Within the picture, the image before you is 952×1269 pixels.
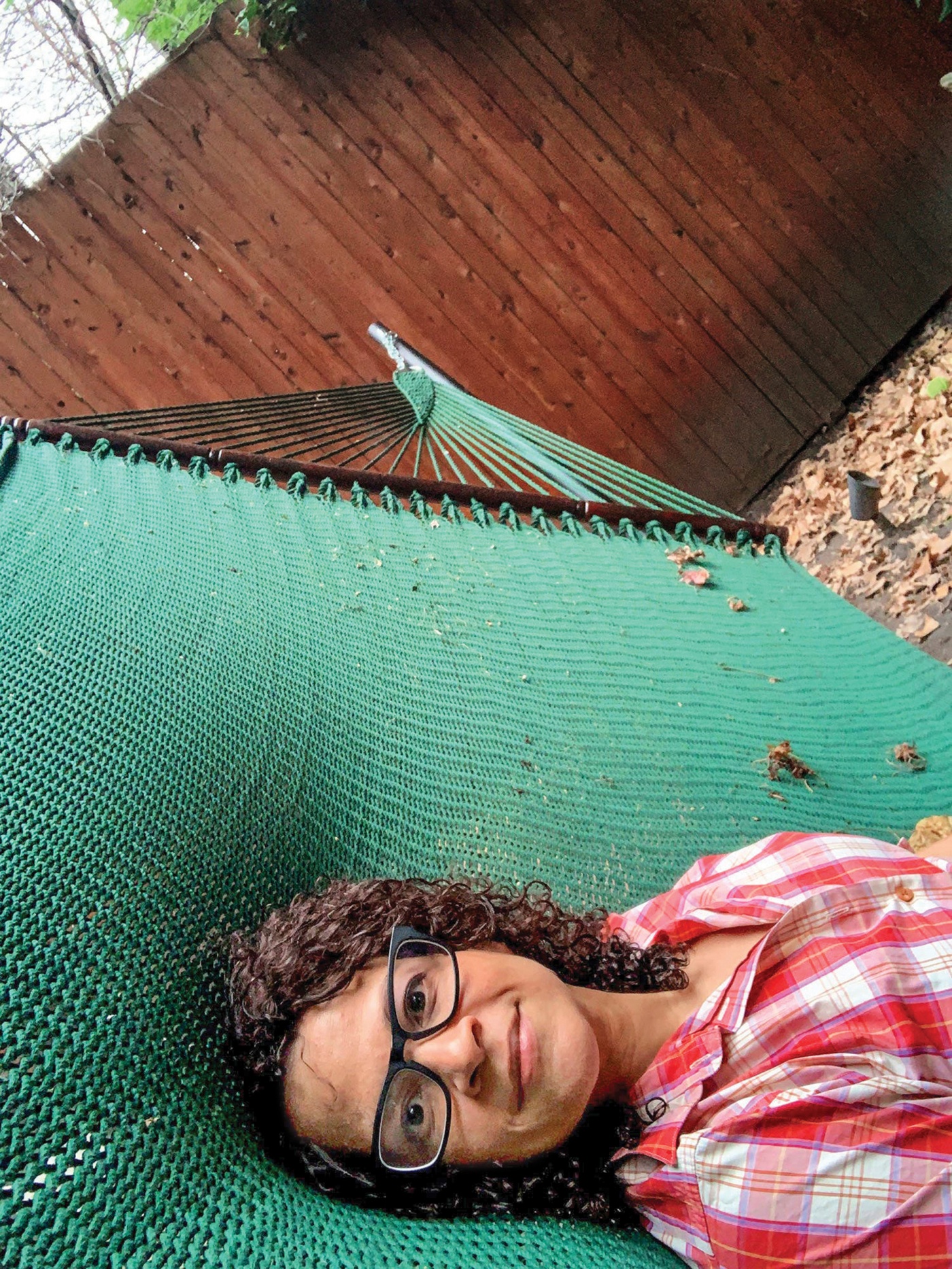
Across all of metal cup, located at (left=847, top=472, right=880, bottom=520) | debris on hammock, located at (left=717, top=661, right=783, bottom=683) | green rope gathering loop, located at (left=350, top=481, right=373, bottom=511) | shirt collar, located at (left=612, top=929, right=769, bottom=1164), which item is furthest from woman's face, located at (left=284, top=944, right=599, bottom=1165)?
metal cup, located at (left=847, top=472, right=880, bottom=520)

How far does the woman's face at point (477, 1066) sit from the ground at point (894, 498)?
1559 mm

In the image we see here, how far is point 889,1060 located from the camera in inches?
33.2

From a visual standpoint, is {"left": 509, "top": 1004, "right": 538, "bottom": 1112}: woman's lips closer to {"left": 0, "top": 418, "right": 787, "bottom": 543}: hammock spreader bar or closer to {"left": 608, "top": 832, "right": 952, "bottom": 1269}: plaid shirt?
{"left": 608, "top": 832, "right": 952, "bottom": 1269}: plaid shirt

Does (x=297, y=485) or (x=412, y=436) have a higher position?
(x=412, y=436)

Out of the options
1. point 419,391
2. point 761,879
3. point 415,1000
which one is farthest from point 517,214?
point 415,1000

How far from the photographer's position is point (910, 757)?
1.33 meters

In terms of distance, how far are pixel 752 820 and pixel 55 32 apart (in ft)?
9.76

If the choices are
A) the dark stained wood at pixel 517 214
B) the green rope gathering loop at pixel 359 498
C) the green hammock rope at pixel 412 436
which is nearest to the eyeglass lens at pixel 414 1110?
the green rope gathering loop at pixel 359 498

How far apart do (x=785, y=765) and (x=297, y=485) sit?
92 cm

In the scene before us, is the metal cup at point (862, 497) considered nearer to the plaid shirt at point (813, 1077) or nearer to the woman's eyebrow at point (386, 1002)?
the plaid shirt at point (813, 1077)

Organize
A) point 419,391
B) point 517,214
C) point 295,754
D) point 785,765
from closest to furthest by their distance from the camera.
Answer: point 295,754 → point 785,765 → point 419,391 → point 517,214

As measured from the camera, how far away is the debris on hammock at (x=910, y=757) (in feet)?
4.33

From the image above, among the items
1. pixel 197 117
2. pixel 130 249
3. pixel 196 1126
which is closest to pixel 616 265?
pixel 197 117

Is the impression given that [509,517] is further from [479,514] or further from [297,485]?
[297,485]
